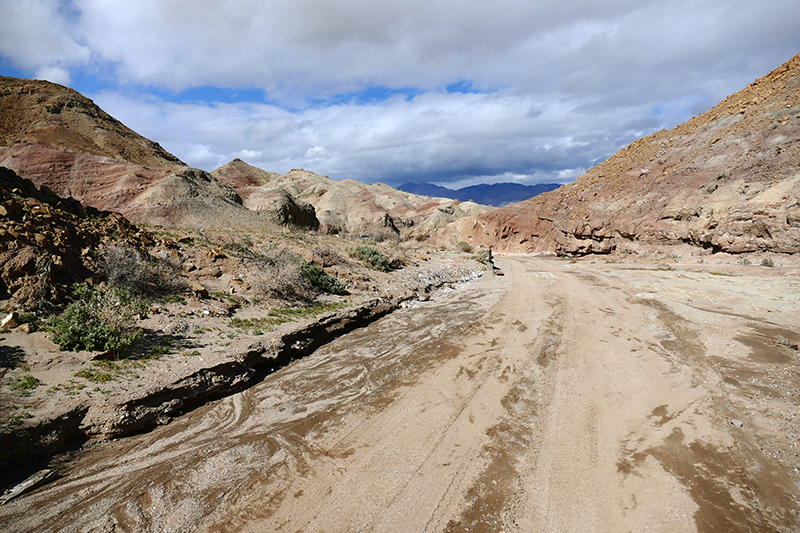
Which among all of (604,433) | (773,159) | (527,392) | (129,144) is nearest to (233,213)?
(129,144)

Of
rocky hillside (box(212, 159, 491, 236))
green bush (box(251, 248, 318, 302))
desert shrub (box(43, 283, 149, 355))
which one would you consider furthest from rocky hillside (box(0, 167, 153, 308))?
rocky hillside (box(212, 159, 491, 236))

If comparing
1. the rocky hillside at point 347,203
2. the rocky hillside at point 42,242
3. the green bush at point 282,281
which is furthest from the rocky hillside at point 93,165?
the green bush at point 282,281

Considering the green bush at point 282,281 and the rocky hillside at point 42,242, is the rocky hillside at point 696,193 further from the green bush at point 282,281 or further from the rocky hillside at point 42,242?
the rocky hillside at point 42,242

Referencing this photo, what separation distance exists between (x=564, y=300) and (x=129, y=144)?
27.2 m

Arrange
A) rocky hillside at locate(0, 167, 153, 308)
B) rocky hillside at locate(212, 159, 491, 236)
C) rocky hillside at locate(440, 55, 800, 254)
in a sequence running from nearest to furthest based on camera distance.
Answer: rocky hillside at locate(0, 167, 153, 308) → rocky hillside at locate(440, 55, 800, 254) → rocky hillside at locate(212, 159, 491, 236)

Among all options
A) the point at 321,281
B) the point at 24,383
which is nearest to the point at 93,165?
the point at 321,281

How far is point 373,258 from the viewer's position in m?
14.2

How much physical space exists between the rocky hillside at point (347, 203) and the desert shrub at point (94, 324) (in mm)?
19821

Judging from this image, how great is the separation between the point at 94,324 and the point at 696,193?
1137 inches

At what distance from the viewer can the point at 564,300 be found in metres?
11.3

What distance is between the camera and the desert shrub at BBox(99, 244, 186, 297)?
700 cm

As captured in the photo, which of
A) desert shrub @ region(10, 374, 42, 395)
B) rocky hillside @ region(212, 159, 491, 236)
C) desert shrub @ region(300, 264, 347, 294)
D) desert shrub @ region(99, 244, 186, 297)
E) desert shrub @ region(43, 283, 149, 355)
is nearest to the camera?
desert shrub @ region(10, 374, 42, 395)

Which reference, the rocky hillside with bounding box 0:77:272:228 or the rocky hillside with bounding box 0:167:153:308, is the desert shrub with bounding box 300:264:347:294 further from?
the rocky hillside with bounding box 0:77:272:228

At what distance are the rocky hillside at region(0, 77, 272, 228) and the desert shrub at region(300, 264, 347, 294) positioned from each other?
9.13 meters
